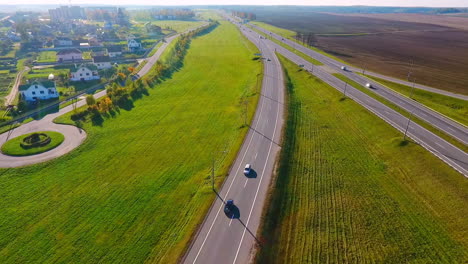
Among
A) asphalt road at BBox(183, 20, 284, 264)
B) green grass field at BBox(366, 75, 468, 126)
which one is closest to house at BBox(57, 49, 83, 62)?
asphalt road at BBox(183, 20, 284, 264)

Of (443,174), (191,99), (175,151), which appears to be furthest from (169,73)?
(443,174)

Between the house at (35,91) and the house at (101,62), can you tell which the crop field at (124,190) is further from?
the house at (101,62)

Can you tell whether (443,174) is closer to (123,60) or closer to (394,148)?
(394,148)

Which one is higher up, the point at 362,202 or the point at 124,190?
the point at 362,202

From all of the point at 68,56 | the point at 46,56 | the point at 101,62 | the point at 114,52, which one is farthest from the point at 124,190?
the point at 46,56

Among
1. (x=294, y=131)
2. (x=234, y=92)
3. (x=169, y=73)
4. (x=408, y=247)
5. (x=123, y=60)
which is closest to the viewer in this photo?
(x=408, y=247)

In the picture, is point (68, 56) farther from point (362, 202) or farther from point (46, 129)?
point (362, 202)

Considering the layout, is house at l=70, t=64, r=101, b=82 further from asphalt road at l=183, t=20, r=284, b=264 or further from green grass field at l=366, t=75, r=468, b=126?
green grass field at l=366, t=75, r=468, b=126
